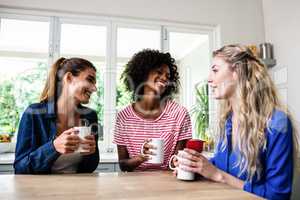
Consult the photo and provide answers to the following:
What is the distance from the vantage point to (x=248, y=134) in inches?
39.0

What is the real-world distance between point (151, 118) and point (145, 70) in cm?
31

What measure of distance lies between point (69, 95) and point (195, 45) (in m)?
2.11

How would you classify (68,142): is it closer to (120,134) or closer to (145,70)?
(120,134)

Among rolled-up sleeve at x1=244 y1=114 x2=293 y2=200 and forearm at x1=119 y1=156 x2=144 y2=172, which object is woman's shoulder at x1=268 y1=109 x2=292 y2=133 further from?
forearm at x1=119 y1=156 x2=144 y2=172

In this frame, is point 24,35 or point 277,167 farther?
point 24,35

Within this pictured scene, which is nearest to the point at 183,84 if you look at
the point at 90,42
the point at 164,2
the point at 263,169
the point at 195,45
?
the point at 195,45

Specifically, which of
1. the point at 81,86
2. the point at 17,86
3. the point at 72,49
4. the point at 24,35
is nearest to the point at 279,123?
the point at 81,86

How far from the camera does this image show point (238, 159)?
1014 mm

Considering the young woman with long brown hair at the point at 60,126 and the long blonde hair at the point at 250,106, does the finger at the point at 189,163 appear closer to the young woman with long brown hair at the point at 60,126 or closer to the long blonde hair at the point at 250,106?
the long blonde hair at the point at 250,106

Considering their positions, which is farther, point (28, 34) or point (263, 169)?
point (28, 34)

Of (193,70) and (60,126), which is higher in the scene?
(193,70)

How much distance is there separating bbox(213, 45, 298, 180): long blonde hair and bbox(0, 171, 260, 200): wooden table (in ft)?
0.56

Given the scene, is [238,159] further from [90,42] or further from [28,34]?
[28,34]


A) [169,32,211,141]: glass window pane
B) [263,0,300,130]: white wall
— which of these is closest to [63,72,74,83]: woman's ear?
[169,32,211,141]: glass window pane
